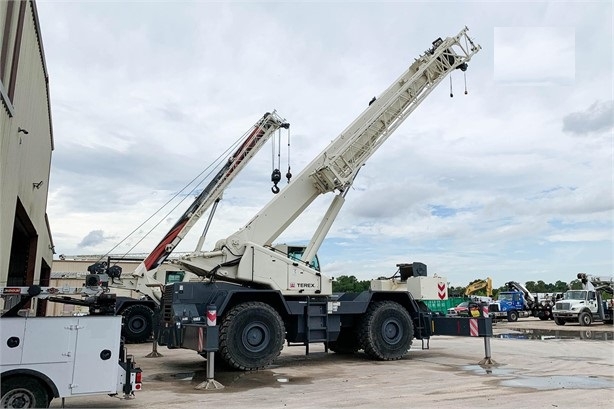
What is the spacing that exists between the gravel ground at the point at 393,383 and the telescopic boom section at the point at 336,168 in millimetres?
2265

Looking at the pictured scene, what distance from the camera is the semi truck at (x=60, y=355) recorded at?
6.01 meters

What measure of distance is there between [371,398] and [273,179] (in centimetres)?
937

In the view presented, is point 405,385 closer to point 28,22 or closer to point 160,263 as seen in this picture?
point 28,22

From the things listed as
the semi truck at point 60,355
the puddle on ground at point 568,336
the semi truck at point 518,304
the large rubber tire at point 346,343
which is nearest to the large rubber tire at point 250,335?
the large rubber tire at point 346,343

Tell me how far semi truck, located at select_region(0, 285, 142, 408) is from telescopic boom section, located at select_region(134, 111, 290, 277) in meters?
12.0

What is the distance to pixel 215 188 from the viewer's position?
1919cm

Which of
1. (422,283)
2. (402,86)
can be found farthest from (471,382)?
(402,86)

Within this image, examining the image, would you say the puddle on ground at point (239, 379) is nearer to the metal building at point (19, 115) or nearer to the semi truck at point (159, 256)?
the metal building at point (19, 115)

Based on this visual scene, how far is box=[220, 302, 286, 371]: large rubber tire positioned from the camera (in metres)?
10.2

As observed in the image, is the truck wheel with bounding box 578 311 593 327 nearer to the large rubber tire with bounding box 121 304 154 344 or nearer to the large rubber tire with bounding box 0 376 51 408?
the large rubber tire with bounding box 121 304 154 344

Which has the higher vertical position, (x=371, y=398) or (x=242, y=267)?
(x=242, y=267)

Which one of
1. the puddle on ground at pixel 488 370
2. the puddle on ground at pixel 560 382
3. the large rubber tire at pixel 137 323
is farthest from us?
the large rubber tire at pixel 137 323

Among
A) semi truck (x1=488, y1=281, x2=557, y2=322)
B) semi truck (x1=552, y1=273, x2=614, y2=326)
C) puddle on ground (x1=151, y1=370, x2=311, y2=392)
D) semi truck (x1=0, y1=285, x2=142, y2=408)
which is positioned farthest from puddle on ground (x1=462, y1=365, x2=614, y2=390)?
semi truck (x1=488, y1=281, x2=557, y2=322)

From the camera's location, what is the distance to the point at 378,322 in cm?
1219
